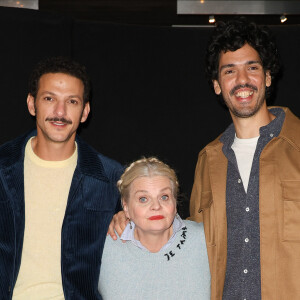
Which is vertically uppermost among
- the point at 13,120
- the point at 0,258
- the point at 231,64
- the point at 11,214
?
the point at 231,64

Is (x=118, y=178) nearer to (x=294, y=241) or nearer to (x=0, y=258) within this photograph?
(x=0, y=258)

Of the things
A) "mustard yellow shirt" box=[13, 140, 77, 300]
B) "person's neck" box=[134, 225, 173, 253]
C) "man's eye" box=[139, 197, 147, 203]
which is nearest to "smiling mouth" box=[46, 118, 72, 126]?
"mustard yellow shirt" box=[13, 140, 77, 300]

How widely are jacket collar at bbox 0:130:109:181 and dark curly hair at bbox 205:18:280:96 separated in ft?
2.94

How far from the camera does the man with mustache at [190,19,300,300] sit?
81.1 inches

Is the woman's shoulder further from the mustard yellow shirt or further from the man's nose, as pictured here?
the man's nose

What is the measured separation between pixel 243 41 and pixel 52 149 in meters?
1.22

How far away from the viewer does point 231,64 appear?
240cm

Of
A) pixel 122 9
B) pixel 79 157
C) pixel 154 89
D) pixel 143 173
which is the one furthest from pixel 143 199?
pixel 122 9

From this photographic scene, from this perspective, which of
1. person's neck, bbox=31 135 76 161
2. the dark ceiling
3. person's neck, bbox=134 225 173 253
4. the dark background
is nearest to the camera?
person's neck, bbox=134 225 173 253

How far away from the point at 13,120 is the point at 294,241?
1.80m

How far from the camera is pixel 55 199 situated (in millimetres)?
2191

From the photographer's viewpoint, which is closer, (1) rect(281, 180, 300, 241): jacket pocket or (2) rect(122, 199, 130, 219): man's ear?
(1) rect(281, 180, 300, 241): jacket pocket

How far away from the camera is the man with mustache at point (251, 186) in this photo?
206cm

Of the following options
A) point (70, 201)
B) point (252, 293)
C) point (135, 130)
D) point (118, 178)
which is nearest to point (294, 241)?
point (252, 293)
